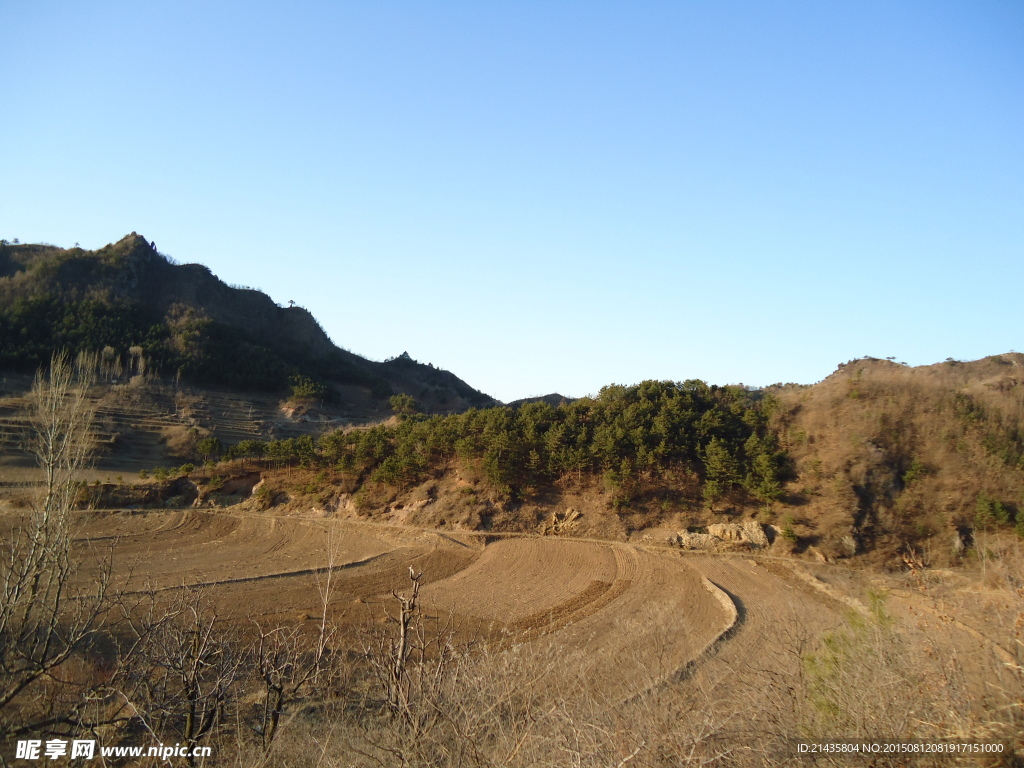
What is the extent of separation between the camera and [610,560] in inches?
663

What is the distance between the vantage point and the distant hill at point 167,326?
4172 centimetres

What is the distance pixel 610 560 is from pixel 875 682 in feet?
39.9

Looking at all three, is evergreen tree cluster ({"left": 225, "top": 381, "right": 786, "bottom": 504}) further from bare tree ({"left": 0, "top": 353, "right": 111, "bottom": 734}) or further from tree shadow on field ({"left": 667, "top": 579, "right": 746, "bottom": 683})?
bare tree ({"left": 0, "top": 353, "right": 111, "bottom": 734})

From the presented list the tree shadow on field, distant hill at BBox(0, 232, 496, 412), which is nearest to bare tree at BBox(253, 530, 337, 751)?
the tree shadow on field

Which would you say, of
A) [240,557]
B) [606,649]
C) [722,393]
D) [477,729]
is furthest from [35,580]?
[722,393]

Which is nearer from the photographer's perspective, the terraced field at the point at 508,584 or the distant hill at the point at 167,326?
the terraced field at the point at 508,584

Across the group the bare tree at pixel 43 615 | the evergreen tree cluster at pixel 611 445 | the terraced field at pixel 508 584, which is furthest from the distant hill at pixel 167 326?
the bare tree at pixel 43 615

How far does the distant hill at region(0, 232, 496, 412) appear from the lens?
1642 inches

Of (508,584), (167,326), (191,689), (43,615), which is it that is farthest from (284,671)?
(167,326)

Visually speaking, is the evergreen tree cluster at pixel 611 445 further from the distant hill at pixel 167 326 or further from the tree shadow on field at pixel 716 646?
the distant hill at pixel 167 326

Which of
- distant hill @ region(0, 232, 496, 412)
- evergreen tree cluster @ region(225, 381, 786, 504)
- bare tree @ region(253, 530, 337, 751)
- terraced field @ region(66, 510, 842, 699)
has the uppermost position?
distant hill @ region(0, 232, 496, 412)

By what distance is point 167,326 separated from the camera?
4778cm

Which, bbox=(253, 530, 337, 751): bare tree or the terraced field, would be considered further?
the terraced field

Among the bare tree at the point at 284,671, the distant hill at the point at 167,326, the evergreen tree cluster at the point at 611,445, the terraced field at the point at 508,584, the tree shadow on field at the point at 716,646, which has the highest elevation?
the distant hill at the point at 167,326
